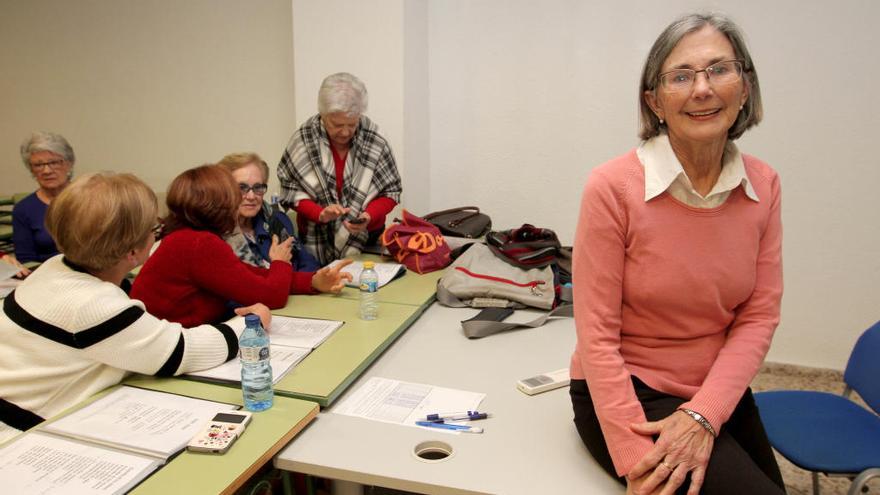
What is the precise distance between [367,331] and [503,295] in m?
0.59

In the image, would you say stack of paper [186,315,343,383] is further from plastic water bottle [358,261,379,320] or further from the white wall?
the white wall

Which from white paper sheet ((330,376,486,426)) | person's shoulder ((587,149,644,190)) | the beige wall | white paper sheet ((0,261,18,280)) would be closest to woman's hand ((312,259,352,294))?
white paper sheet ((330,376,486,426))

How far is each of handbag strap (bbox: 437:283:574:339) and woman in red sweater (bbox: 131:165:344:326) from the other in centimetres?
72

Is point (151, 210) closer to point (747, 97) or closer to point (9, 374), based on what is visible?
point (9, 374)

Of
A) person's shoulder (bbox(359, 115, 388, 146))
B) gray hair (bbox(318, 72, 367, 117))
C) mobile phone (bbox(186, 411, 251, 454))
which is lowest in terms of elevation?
mobile phone (bbox(186, 411, 251, 454))

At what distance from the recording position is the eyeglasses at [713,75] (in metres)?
1.32

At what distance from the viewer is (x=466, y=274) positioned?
2381 millimetres

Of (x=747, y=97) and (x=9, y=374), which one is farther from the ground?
(x=747, y=97)

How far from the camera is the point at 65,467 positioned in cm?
121

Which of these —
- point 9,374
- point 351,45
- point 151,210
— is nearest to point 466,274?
point 151,210

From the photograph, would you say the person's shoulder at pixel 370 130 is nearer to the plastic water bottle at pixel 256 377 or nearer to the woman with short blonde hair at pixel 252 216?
the woman with short blonde hair at pixel 252 216

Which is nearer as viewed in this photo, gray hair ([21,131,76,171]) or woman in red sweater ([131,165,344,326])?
woman in red sweater ([131,165,344,326])

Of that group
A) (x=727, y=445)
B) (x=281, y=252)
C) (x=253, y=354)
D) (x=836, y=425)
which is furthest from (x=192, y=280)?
(x=836, y=425)

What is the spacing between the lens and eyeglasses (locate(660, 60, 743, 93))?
1.32m
